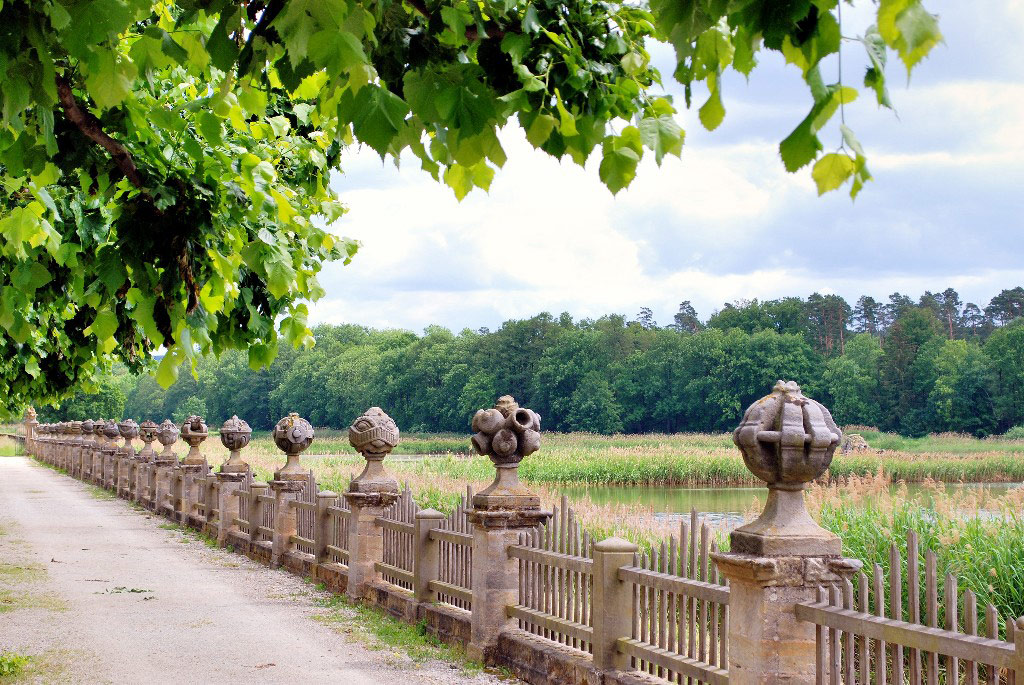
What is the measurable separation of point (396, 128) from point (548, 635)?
20.7 ft

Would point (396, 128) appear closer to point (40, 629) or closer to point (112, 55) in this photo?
point (112, 55)

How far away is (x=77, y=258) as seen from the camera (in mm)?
8281

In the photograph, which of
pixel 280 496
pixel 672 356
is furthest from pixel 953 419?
pixel 280 496

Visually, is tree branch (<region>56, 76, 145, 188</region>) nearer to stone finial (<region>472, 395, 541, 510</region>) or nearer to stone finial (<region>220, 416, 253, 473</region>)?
stone finial (<region>472, 395, 541, 510</region>)

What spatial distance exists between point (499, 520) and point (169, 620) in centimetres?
453

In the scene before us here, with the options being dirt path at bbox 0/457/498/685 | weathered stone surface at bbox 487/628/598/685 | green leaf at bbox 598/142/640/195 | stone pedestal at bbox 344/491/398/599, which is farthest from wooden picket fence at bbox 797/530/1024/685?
stone pedestal at bbox 344/491/398/599

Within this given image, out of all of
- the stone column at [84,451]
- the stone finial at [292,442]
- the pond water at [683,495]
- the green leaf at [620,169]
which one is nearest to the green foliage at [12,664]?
the stone finial at [292,442]

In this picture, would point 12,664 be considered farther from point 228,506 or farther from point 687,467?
point 687,467

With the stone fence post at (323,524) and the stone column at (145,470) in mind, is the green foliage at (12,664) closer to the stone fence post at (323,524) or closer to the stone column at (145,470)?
the stone fence post at (323,524)

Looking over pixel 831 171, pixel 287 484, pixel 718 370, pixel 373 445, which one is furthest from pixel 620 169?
pixel 718 370

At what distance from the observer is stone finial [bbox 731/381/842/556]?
18.6 ft

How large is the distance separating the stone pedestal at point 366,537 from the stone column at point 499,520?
10.3ft

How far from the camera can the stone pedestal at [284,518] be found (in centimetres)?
1562

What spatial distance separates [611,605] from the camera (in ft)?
24.8
